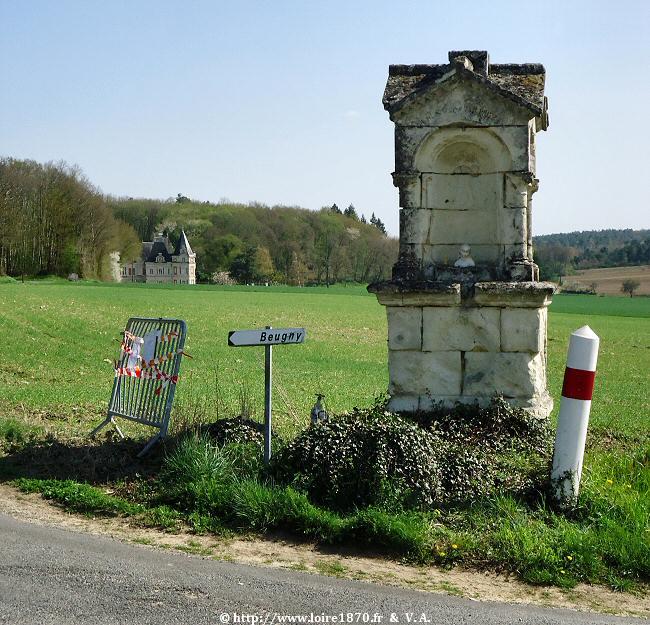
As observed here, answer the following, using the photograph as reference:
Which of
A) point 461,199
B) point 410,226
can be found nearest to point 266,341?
point 410,226

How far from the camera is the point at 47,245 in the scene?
251 ft

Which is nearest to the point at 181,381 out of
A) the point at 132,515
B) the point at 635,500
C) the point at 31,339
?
the point at 31,339

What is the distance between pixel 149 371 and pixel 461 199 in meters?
3.86

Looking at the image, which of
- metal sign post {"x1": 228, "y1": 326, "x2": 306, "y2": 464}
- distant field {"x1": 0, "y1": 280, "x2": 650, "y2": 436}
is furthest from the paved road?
distant field {"x1": 0, "y1": 280, "x2": 650, "y2": 436}

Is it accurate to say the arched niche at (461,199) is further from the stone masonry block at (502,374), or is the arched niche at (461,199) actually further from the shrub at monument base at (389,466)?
the shrub at monument base at (389,466)

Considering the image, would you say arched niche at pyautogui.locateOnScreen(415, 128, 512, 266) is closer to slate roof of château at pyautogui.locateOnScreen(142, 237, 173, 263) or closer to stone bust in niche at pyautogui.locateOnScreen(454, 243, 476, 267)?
stone bust in niche at pyautogui.locateOnScreen(454, 243, 476, 267)

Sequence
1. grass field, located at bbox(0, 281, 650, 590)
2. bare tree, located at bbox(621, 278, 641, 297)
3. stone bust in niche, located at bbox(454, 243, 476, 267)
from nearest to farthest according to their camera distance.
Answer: grass field, located at bbox(0, 281, 650, 590), stone bust in niche, located at bbox(454, 243, 476, 267), bare tree, located at bbox(621, 278, 641, 297)

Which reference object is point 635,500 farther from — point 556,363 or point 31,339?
point 556,363

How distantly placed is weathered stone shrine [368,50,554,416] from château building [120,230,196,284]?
112m

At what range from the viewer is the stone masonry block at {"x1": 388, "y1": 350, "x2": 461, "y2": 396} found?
889 centimetres

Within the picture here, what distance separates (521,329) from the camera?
28.6ft

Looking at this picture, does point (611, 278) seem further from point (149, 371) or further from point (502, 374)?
point (149, 371)

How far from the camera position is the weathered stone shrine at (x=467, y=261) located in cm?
871

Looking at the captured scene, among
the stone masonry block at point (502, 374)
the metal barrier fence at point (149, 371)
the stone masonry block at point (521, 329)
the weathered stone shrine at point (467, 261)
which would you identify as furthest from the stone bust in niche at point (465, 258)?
the metal barrier fence at point (149, 371)
